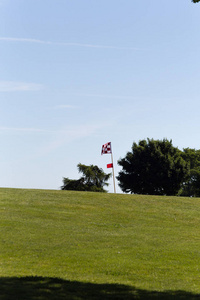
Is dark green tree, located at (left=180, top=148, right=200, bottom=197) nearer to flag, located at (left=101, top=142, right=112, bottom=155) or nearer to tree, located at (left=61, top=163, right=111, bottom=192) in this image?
tree, located at (left=61, top=163, right=111, bottom=192)

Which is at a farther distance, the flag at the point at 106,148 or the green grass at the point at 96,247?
the flag at the point at 106,148

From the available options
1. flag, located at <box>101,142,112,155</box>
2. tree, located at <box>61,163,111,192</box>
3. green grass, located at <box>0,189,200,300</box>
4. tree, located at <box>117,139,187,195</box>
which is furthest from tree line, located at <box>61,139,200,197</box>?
green grass, located at <box>0,189,200,300</box>

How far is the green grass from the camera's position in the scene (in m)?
12.6

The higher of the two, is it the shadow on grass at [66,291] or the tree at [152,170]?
the tree at [152,170]

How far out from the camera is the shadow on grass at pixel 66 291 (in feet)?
35.7

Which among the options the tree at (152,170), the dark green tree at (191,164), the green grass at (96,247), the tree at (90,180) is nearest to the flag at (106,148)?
the green grass at (96,247)

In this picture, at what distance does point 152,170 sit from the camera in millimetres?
69875

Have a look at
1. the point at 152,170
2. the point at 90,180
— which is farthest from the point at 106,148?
the point at 90,180

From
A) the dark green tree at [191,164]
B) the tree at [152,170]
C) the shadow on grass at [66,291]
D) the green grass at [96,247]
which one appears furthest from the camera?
the dark green tree at [191,164]

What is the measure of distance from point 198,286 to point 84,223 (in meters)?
13.3

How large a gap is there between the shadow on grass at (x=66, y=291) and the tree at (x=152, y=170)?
57061 mm

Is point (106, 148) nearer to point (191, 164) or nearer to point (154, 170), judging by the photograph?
point (154, 170)

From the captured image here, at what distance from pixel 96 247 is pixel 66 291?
8.90m

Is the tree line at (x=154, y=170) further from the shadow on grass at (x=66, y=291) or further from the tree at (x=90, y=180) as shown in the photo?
the shadow on grass at (x=66, y=291)
